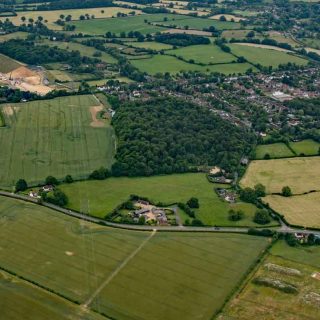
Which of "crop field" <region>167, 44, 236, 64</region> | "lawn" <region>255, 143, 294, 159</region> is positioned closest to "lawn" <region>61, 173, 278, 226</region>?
"lawn" <region>255, 143, 294, 159</region>

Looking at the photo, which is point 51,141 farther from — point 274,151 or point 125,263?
point 125,263

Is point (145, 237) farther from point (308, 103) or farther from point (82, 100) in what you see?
point (308, 103)

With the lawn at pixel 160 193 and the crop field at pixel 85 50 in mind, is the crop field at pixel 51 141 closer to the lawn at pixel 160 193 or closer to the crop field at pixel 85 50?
the lawn at pixel 160 193

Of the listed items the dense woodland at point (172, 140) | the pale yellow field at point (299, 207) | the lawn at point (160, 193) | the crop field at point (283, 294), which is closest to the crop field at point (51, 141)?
the dense woodland at point (172, 140)

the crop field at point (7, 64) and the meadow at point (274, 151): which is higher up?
the crop field at point (7, 64)

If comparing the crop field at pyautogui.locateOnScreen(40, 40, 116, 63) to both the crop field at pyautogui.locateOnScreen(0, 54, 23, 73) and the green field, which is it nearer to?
the green field

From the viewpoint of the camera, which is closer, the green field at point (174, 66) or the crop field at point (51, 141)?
the crop field at point (51, 141)

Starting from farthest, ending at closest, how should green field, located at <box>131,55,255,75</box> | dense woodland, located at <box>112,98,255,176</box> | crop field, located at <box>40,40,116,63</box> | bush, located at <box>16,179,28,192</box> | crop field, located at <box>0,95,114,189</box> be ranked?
crop field, located at <box>40,40,116,63</box>, green field, located at <box>131,55,255,75</box>, dense woodland, located at <box>112,98,255,176</box>, crop field, located at <box>0,95,114,189</box>, bush, located at <box>16,179,28,192</box>
